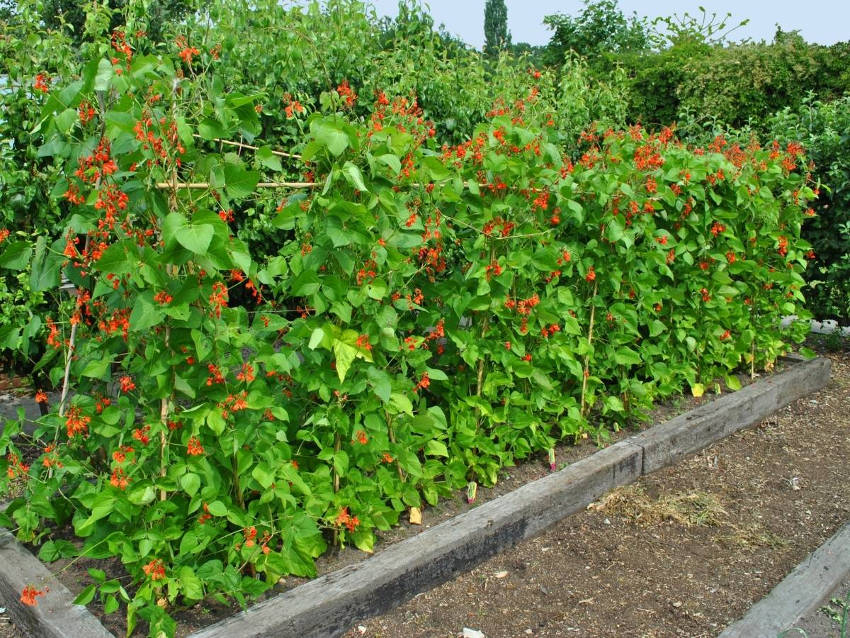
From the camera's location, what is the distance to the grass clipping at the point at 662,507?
11.5 feet

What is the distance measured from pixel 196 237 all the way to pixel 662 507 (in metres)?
2.59

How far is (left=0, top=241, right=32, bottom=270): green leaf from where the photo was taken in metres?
2.33

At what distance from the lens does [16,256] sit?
7.73 ft

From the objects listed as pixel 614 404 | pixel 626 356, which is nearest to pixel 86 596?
pixel 614 404

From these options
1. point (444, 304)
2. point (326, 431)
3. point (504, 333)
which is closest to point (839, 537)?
point (504, 333)

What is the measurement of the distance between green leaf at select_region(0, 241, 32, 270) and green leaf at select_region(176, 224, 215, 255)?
0.66 meters

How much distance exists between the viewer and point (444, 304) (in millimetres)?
3271

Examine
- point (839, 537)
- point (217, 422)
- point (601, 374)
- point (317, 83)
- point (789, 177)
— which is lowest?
point (839, 537)

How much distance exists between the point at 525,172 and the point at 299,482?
161cm

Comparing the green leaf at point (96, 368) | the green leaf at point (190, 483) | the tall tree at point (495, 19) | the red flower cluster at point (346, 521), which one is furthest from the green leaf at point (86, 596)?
the tall tree at point (495, 19)

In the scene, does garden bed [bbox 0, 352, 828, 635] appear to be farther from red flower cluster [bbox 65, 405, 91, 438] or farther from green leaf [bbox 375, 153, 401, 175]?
green leaf [bbox 375, 153, 401, 175]

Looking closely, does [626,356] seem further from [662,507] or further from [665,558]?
[665,558]

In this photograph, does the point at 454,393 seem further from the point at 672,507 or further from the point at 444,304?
the point at 672,507

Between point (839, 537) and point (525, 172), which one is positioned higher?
point (525, 172)
